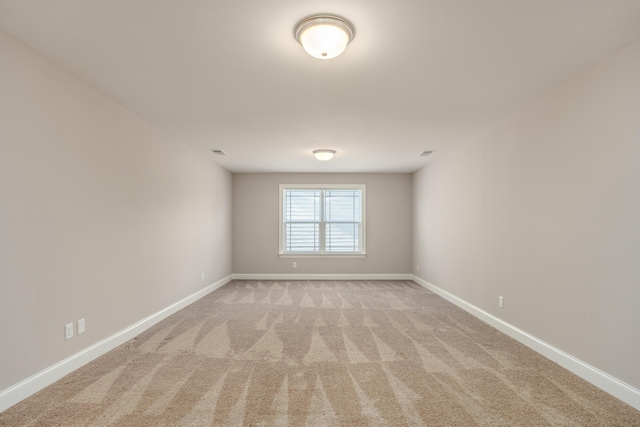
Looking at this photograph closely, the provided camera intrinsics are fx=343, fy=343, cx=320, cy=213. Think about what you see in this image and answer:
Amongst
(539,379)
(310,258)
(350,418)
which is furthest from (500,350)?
(310,258)

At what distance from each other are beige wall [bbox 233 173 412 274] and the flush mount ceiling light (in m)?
5.60

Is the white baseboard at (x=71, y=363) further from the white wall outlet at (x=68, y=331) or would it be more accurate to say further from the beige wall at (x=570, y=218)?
the beige wall at (x=570, y=218)

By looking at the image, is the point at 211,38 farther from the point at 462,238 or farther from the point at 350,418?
the point at 462,238

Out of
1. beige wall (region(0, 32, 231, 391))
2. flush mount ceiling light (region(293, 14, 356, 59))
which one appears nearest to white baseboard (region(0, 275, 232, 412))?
beige wall (region(0, 32, 231, 391))

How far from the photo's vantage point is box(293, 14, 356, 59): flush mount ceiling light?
6.76ft

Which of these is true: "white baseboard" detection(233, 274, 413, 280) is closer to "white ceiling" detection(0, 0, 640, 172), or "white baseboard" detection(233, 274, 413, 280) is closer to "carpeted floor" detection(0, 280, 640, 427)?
"carpeted floor" detection(0, 280, 640, 427)

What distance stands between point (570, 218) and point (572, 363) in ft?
3.90

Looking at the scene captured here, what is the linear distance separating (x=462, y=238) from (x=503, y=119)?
185 centimetres

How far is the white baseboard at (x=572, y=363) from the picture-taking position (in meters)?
2.30

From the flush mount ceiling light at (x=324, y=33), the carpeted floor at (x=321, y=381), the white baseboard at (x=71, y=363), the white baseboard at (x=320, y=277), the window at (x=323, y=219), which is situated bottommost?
the white baseboard at (x=320, y=277)

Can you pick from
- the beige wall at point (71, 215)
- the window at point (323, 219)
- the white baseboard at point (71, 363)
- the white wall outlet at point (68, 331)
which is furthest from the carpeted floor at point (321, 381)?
the window at point (323, 219)

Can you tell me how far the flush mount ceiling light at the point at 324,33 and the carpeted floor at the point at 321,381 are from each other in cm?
231

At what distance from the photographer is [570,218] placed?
114 inches

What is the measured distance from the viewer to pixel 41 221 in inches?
100
